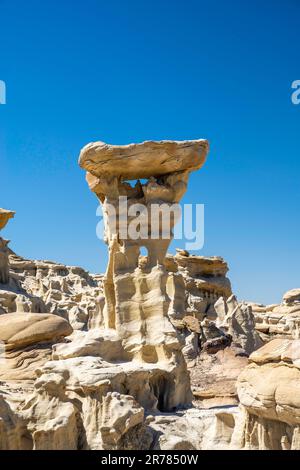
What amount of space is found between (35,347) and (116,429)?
6.93 meters

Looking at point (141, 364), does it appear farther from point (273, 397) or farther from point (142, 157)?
point (273, 397)

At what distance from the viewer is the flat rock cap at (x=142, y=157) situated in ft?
47.6

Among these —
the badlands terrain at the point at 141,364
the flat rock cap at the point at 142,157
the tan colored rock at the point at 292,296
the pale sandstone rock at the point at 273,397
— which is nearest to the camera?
the pale sandstone rock at the point at 273,397

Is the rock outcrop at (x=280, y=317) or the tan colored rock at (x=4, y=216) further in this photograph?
the tan colored rock at (x=4, y=216)

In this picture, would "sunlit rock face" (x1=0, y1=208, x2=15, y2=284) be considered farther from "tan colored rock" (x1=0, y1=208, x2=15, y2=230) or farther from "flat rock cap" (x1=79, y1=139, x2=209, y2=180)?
"flat rock cap" (x1=79, y1=139, x2=209, y2=180)

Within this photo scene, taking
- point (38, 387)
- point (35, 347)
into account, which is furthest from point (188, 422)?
point (35, 347)

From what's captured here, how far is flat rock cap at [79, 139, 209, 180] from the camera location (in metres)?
14.5

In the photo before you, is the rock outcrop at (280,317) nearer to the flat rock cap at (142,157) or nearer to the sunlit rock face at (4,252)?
the flat rock cap at (142,157)

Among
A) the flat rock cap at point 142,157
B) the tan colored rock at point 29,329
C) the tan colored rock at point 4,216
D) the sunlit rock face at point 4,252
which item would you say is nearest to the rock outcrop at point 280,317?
the tan colored rock at point 29,329

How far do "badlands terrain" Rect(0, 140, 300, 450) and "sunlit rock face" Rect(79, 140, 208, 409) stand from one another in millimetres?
27

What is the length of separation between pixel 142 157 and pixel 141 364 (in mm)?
5220

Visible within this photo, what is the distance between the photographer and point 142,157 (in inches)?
576

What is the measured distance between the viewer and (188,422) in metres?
11.6
